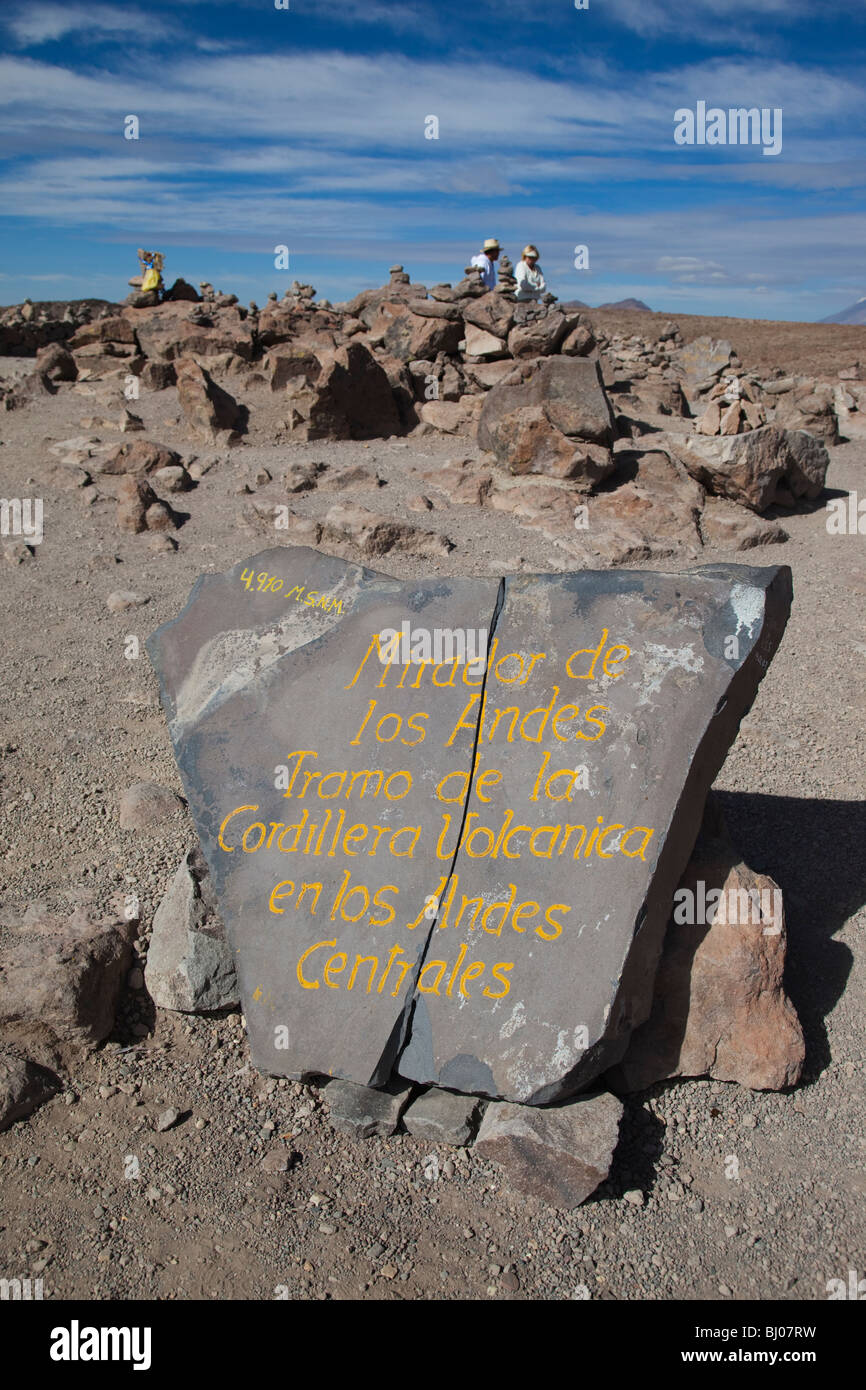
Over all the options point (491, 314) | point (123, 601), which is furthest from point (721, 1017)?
point (491, 314)

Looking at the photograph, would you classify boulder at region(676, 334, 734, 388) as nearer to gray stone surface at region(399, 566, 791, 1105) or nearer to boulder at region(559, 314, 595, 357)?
boulder at region(559, 314, 595, 357)

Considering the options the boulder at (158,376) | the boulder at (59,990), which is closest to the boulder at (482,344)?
the boulder at (158,376)

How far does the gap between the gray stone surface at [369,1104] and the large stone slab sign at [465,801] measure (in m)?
0.13

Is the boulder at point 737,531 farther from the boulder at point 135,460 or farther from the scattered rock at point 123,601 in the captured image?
the boulder at point 135,460

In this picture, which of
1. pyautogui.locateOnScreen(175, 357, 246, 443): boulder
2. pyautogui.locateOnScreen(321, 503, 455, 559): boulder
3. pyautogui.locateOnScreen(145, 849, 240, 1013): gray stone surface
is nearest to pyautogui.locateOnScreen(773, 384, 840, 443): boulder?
pyautogui.locateOnScreen(321, 503, 455, 559): boulder

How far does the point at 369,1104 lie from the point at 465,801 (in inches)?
41.1

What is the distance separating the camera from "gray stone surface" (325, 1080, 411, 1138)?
3064mm

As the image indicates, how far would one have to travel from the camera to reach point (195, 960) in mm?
3514

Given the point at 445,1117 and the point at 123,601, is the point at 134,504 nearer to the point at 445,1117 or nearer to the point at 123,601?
the point at 123,601

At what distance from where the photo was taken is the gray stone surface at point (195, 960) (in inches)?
139

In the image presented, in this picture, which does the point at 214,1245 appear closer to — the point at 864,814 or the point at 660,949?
the point at 660,949

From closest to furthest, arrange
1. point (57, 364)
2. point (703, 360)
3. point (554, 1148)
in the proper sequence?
point (554, 1148), point (57, 364), point (703, 360)

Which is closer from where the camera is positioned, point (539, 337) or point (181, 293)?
point (539, 337)

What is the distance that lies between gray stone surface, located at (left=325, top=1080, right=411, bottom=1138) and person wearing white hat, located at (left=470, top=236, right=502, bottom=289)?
1286 cm
